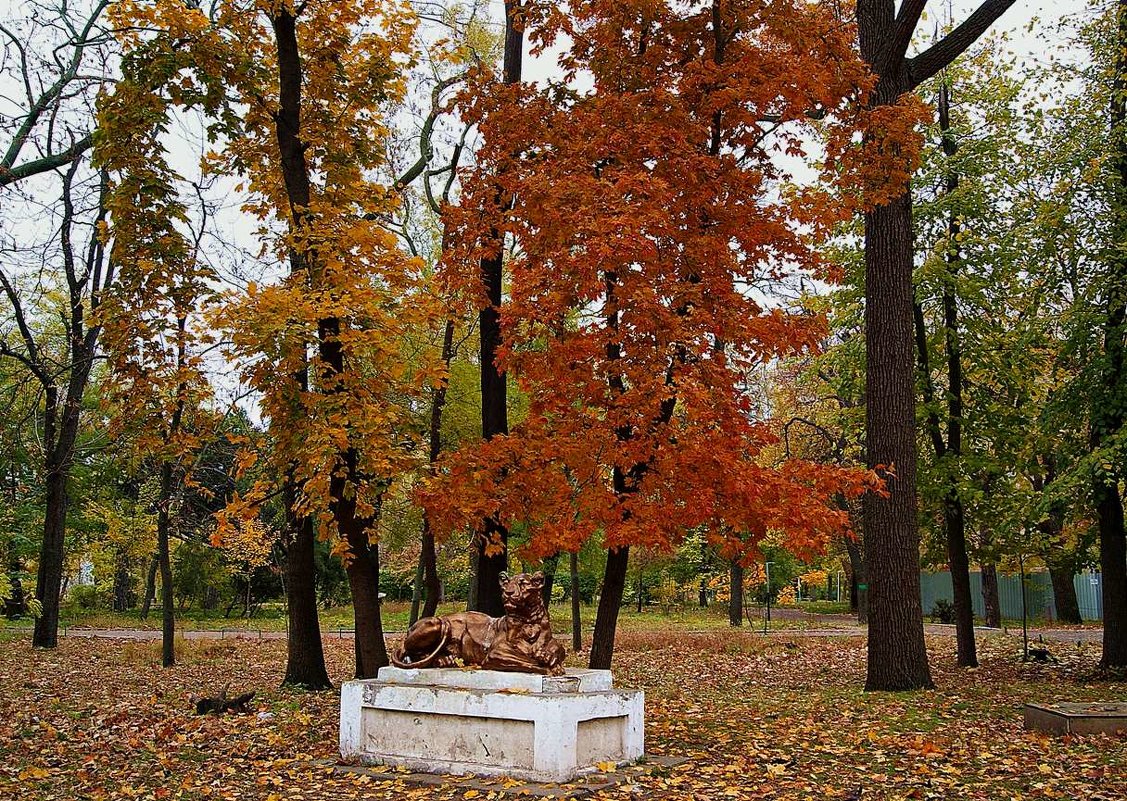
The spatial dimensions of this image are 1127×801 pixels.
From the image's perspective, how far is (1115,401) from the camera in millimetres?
14336

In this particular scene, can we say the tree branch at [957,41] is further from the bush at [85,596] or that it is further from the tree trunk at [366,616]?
the bush at [85,596]

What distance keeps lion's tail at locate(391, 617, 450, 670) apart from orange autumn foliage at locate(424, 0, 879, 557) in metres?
1.65

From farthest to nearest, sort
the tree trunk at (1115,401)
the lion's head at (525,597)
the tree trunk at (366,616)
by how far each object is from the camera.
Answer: the tree trunk at (1115,401), the tree trunk at (366,616), the lion's head at (525,597)

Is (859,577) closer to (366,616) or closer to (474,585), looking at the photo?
(474,585)

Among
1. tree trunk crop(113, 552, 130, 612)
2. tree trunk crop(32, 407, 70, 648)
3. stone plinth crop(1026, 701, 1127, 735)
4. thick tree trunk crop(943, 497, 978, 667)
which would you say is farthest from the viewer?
tree trunk crop(113, 552, 130, 612)

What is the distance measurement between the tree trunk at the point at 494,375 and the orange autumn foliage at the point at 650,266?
81cm

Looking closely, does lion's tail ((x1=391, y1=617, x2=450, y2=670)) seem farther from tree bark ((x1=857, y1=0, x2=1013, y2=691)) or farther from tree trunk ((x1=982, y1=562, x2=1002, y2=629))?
tree trunk ((x1=982, y1=562, x2=1002, y2=629))

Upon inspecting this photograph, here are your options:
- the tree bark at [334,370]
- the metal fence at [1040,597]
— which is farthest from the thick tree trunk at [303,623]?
the metal fence at [1040,597]

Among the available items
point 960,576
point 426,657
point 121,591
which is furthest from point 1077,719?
point 121,591

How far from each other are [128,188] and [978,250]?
1266cm

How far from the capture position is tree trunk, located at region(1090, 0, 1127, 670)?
14.4m

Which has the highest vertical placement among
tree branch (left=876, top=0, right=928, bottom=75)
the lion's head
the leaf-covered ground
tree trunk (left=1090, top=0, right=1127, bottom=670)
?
tree branch (left=876, top=0, right=928, bottom=75)

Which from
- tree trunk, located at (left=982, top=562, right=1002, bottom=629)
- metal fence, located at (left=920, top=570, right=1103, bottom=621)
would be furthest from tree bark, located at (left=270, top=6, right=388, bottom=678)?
metal fence, located at (left=920, top=570, right=1103, bottom=621)

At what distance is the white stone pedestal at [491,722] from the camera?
7.79m
